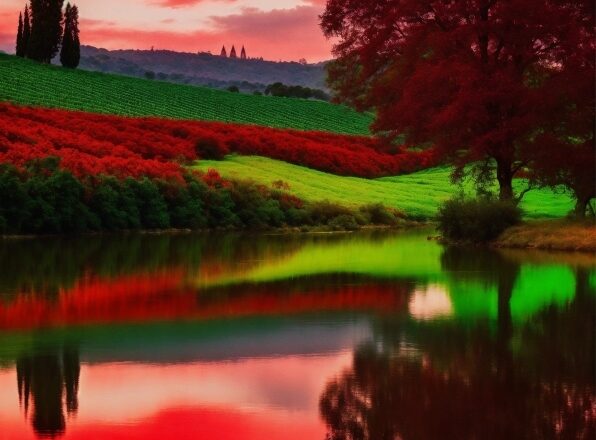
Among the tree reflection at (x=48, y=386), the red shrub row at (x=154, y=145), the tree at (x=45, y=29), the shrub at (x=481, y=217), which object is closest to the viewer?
the tree reflection at (x=48, y=386)

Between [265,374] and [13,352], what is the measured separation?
3.31m

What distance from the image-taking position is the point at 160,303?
1819cm

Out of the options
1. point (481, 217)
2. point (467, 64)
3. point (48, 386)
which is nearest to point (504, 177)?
point (481, 217)

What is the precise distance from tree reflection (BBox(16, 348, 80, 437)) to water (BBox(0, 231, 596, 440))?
1.1 inches

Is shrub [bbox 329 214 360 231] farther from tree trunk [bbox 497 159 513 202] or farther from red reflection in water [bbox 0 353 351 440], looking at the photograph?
red reflection in water [bbox 0 353 351 440]

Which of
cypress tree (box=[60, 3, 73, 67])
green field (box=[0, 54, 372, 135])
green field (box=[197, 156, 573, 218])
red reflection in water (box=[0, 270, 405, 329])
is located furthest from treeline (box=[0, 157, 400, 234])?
cypress tree (box=[60, 3, 73, 67])

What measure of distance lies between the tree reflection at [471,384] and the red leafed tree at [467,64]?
57.1 feet

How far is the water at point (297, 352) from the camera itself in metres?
9.52

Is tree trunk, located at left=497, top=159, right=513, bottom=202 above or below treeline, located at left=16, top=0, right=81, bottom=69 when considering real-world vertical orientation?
below

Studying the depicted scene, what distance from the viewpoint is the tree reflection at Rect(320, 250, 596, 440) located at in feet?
30.4

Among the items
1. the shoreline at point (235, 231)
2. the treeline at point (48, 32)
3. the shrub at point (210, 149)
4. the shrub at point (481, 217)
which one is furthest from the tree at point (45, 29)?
the shrub at point (481, 217)

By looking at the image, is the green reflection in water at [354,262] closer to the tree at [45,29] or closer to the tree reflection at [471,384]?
the tree reflection at [471,384]

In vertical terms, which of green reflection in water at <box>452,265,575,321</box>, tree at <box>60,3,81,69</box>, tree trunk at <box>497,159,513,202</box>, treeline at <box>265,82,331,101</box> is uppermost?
tree at <box>60,3,81,69</box>

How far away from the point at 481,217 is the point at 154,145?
28.9m
